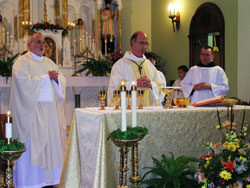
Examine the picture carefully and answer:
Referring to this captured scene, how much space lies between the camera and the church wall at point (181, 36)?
708 cm

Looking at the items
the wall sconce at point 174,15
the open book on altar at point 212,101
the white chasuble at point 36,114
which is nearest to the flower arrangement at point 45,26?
the wall sconce at point 174,15

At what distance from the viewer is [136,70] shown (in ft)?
16.3

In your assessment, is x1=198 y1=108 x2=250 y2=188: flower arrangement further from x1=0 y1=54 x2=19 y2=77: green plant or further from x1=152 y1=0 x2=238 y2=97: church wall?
x1=0 y1=54 x2=19 y2=77: green plant

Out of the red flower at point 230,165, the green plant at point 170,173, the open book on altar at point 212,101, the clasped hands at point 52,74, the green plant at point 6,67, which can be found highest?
the green plant at point 6,67

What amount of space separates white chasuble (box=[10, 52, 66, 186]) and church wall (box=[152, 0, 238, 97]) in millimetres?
3416

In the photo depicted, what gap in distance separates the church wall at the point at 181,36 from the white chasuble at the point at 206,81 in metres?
1.44

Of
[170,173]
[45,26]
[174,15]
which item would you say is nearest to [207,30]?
[174,15]

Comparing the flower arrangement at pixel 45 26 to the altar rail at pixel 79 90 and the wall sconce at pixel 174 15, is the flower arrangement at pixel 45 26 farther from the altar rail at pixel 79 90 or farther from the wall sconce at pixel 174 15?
the wall sconce at pixel 174 15

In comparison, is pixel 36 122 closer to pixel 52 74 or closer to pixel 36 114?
pixel 36 114

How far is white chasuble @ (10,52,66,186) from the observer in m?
5.15

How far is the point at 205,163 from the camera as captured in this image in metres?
3.04

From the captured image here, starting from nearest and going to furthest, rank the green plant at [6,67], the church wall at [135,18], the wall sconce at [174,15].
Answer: the green plant at [6,67] → the wall sconce at [174,15] → the church wall at [135,18]

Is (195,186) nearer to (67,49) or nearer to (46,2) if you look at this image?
(67,49)

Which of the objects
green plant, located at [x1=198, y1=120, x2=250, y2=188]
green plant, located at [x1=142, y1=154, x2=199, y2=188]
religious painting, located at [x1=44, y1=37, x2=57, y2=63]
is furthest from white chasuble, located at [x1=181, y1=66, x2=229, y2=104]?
religious painting, located at [x1=44, y1=37, x2=57, y2=63]
